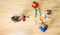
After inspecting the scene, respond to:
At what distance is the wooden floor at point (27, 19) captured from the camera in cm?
138

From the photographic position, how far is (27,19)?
55.4 inches

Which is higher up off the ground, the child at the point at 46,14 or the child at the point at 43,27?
the child at the point at 46,14

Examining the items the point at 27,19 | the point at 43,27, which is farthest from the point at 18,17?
the point at 43,27

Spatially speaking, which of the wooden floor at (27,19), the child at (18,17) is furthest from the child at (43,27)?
the child at (18,17)

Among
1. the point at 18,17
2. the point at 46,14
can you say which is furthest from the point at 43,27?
the point at 18,17

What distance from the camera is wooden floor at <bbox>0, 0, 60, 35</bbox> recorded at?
138cm

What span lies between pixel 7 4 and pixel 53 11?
409mm

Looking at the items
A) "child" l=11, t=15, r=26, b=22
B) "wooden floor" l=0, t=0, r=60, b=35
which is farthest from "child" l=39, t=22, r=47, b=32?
"child" l=11, t=15, r=26, b=22

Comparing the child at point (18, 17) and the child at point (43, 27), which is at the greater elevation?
the child at point (18, 17)

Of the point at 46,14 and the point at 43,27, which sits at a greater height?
the point at 46,14

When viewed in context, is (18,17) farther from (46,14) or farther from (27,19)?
(46,14)

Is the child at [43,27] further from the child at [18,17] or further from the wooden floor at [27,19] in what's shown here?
the child at [18,17]

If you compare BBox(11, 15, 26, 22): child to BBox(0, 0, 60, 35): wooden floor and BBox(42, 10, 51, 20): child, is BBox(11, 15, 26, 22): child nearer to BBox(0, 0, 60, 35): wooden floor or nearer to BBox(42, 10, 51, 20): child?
BBox(0, 0, 60, 35): wooden floor

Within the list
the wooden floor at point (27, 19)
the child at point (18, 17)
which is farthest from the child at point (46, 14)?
the child at point (18, 17)
